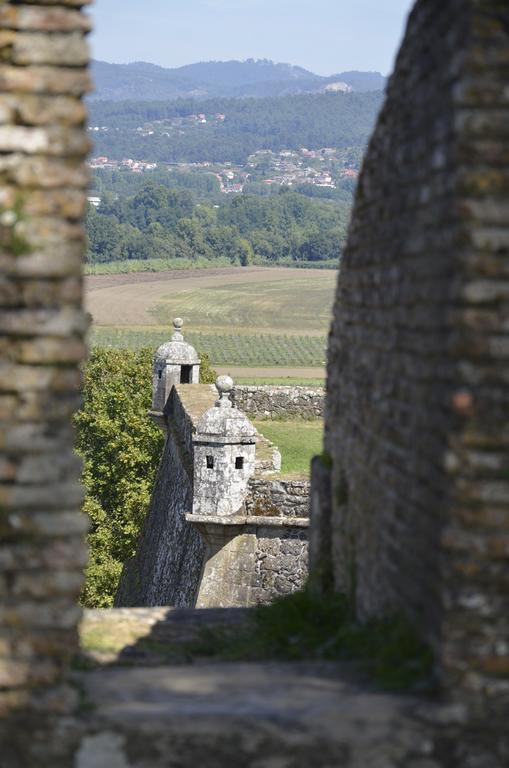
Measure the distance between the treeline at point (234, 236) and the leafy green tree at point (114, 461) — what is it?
11268cm

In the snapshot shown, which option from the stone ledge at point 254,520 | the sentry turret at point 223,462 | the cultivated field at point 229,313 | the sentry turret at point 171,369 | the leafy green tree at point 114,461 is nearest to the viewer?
the stone ledge at point 254,520

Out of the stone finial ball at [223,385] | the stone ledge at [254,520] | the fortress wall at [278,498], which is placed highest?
the stone finial ball at [223,385]

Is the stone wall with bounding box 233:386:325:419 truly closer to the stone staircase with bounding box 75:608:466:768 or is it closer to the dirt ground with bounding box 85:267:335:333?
the stone staircase with bounding box 75:608:466:768

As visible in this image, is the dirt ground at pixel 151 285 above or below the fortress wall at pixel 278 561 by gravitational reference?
below

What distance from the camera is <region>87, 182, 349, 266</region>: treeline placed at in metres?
158

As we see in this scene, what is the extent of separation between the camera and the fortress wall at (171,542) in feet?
61.7

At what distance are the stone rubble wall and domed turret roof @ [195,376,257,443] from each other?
1133 cm

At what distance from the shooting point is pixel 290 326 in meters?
91.4

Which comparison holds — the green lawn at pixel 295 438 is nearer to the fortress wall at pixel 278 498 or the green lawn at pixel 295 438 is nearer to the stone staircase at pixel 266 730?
the fortress wall at pixel 278 498

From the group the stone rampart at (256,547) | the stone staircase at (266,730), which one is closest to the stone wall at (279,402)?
the stone rampart at (256,547)

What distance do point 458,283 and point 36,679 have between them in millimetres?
2324

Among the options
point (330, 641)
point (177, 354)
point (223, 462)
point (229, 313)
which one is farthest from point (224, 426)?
point (229, 313)

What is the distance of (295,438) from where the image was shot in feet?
93.4

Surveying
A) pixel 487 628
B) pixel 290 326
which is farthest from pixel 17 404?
pixel 290 326
